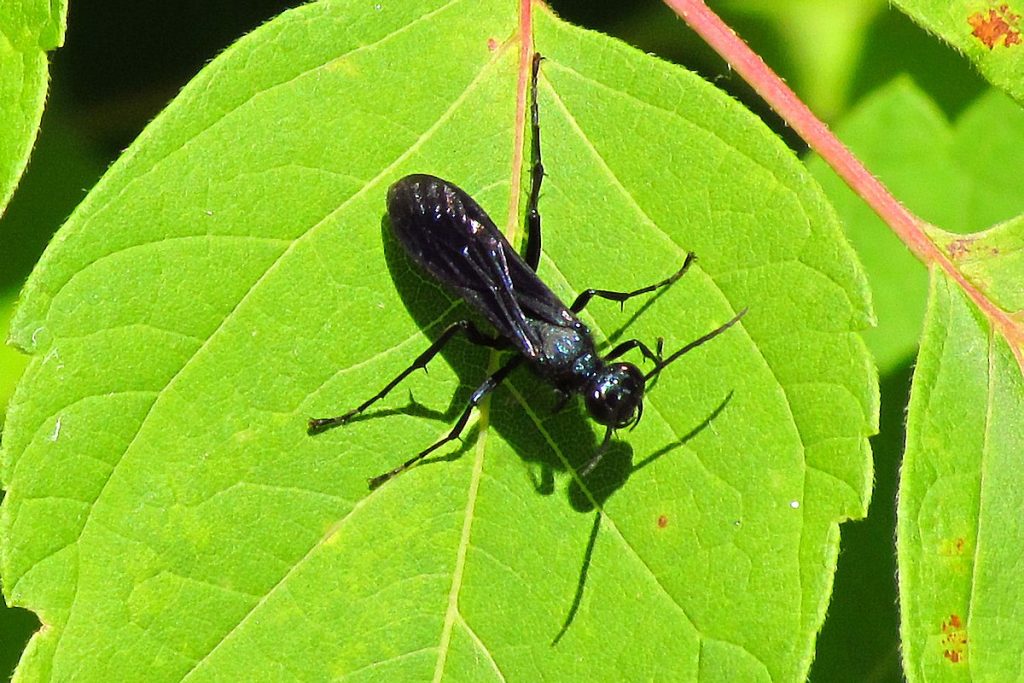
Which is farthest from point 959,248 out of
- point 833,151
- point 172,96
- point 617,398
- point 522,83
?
point 172,96

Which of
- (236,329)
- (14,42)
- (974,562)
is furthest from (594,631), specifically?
(14,42)

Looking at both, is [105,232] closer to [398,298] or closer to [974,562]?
[398,298]

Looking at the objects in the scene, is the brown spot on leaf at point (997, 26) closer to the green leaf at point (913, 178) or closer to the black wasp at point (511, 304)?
the black wasp at point (511, 304)

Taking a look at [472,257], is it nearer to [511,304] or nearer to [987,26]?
[511,304]

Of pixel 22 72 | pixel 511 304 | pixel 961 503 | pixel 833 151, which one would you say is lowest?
pixel 511 304

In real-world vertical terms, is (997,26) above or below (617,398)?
above

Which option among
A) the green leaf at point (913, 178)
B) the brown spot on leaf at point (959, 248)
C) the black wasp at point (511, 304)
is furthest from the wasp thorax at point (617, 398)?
the green leaf at point (913, 178)
